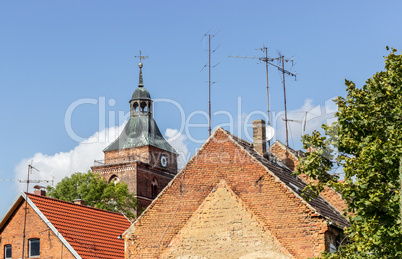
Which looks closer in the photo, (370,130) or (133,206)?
(370,130)

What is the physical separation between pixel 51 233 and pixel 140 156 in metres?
62.5

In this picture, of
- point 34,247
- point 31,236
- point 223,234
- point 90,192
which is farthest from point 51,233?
point 90,192

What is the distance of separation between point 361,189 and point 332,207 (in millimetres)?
9699

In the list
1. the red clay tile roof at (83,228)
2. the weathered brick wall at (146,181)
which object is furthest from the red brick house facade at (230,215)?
the weathered brick wall at (146,181)

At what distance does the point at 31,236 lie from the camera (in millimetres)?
28656

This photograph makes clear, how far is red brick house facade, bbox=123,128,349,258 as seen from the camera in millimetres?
21016

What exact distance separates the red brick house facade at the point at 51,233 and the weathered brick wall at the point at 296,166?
816 cm

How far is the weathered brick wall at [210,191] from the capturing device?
840 inches

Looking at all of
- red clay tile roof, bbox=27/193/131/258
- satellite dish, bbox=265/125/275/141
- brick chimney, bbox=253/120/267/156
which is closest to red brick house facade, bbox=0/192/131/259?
red clay tile roof, bbox=27/193/131/258

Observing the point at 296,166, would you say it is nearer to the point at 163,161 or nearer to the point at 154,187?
the point at 154,187

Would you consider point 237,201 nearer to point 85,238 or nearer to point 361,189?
point 361,189

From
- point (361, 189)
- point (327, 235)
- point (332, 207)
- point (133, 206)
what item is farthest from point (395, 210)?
point (133, 206)

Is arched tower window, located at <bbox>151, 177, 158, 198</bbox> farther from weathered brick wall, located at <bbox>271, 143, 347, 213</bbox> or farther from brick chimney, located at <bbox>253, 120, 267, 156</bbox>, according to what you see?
brick chimney, located at <bbox>253, 120, 267, 156</bbox>

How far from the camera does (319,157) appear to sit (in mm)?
18250
